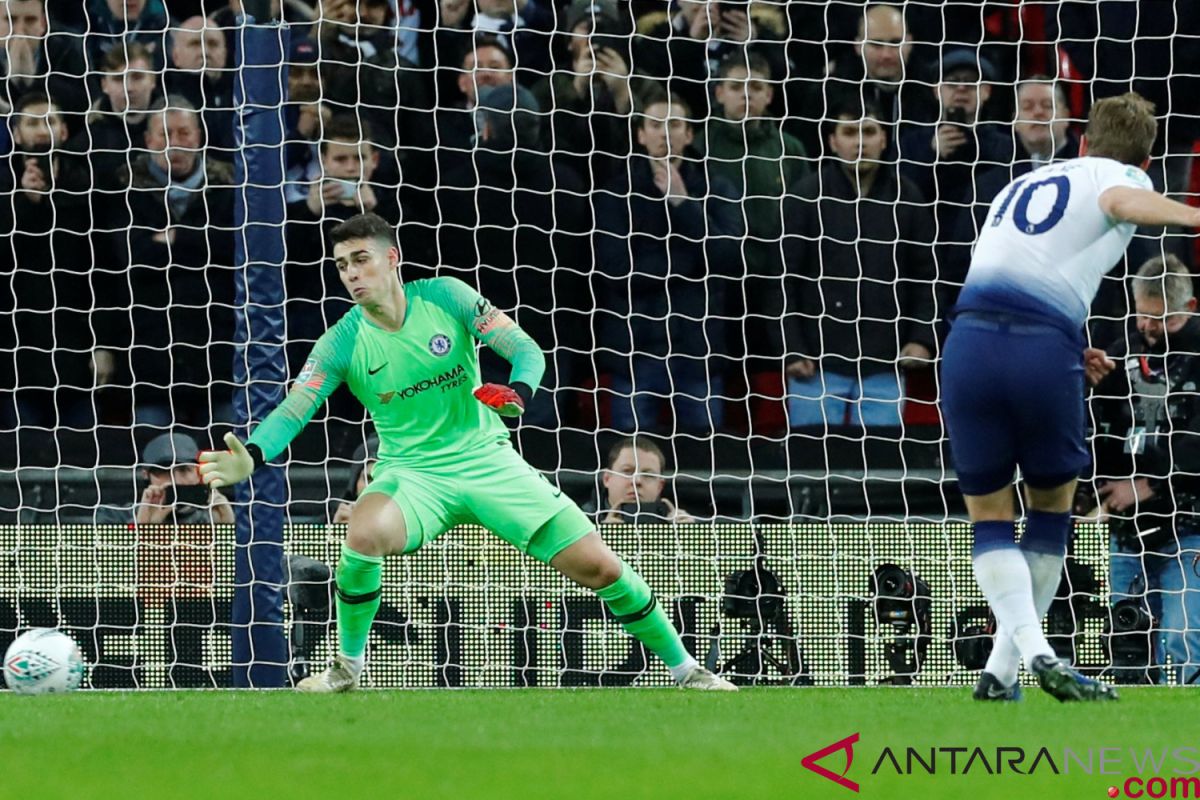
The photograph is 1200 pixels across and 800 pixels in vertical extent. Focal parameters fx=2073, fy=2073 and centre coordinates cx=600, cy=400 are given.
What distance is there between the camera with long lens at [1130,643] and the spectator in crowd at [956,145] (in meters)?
2.42

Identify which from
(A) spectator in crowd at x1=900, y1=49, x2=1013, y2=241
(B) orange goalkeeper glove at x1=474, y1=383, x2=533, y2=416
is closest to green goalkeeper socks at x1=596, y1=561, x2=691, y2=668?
(B) orange goalkeeper glove at x1=474, y1=383, x2=533, y2=416

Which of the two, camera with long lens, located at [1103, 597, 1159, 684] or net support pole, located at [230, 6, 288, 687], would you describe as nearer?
net support pole, located at [230, 6, 288, 687]

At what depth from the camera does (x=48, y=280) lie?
10.6m

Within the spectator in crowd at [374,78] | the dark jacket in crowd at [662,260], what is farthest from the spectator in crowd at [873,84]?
the spectator in crowd at [374,78]

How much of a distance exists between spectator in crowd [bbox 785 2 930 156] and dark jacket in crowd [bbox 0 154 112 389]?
12.1 ft

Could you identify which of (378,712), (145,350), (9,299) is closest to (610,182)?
(145,350)

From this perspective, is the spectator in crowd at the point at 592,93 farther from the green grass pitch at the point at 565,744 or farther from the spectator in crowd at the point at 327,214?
the green grass pitch at the point at 565,744

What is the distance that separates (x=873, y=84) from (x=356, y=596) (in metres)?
4.39

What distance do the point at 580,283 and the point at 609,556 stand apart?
3.13 metres

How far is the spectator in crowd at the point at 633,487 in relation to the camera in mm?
9500

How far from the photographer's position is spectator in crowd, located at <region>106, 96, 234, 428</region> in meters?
10.3

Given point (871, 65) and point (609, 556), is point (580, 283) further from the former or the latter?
point (609, 556)

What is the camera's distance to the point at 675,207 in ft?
35.0

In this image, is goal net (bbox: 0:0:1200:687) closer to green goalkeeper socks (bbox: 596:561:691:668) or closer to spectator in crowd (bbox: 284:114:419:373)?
spectator in crowd (bbox: 284:114:419:373)
